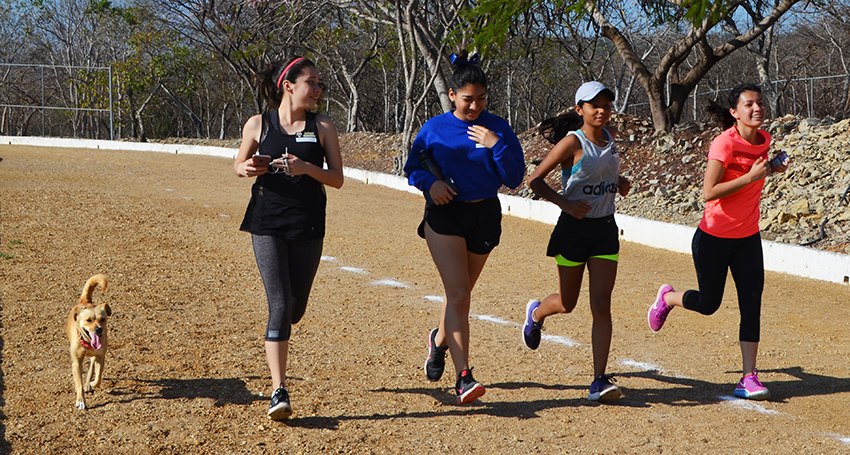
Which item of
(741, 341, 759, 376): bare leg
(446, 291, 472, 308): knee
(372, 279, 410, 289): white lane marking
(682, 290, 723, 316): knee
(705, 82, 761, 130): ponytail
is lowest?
(372, 279, 410, 289): white lane marking

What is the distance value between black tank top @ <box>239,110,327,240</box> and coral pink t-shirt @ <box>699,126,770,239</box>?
2178 mm

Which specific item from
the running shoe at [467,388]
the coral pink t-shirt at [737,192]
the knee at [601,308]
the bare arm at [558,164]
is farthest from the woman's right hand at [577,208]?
the running shoe at [467,388]

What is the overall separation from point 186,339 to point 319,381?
1.34m

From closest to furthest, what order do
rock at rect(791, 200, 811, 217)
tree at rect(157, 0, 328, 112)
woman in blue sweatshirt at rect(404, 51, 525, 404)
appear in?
woman in blue sweatshirt at rect(404, 51, 525, 404)
rock at rect(791, 200, 811, 217)
tree at rect(157, 0, 328, 112)

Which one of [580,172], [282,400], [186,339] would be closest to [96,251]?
[186,339]

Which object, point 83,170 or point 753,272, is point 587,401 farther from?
point 83,170

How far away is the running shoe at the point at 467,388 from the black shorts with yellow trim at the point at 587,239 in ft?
2.77

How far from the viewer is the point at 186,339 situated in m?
5.57

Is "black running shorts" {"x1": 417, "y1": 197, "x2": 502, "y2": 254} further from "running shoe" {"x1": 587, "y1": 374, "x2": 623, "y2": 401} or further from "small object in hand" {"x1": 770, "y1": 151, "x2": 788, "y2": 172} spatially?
"small object in hand" {"x1": 770, "y1": 151, "x2": 788, "y2": 172}

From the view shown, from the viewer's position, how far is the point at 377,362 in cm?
516

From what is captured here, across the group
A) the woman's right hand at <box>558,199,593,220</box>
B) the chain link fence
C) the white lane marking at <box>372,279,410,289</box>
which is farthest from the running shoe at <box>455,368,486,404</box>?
the chain link fence

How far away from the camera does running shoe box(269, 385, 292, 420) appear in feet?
12.6

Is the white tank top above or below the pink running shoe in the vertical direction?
above

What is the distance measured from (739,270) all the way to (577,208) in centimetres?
106
